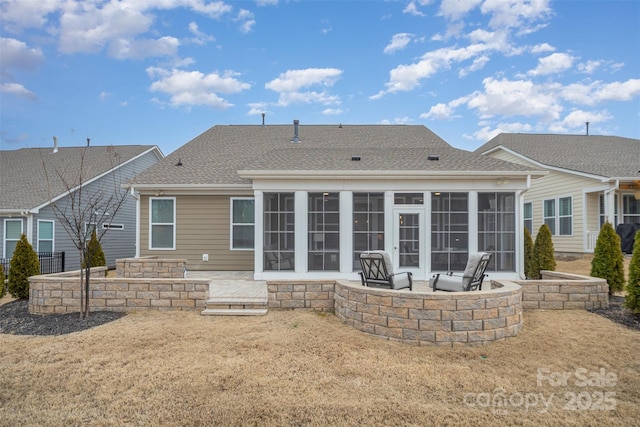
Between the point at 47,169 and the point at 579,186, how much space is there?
22.8 metres

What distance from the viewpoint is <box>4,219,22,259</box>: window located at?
1300 centimetres

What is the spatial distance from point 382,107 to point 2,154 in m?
20.3

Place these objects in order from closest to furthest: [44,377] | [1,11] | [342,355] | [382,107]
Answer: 1. [44,377]
2. [342,355]
3. [1,11]
4. [382,107]

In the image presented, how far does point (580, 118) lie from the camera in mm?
22266

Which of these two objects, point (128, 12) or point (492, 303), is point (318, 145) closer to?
point (128, 12)

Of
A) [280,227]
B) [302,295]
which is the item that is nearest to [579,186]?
[280,227]

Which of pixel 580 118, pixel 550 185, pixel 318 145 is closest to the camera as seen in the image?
pixel 318 145

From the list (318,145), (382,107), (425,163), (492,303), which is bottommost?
(492,303)

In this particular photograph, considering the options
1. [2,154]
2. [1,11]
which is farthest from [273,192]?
[2,154]

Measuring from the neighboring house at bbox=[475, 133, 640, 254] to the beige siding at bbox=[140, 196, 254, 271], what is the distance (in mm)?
12360

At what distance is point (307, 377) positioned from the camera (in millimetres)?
3869

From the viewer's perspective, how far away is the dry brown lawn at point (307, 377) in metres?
3.14

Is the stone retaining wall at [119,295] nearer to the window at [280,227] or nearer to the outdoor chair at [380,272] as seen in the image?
the window at [280,227]

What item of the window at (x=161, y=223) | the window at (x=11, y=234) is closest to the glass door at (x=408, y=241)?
the window at (x=161, y=223)
